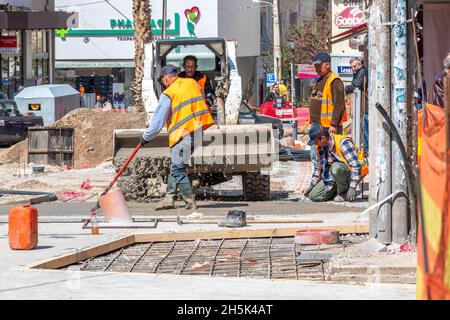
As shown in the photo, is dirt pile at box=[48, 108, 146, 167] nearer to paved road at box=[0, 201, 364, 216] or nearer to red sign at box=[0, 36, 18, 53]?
paved road at box=[0, 201, 364, 216]

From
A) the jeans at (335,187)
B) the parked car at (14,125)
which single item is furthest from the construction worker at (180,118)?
the parked car at (14,125)

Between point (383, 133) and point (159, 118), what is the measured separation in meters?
4.19

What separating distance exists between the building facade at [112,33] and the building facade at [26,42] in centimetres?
798

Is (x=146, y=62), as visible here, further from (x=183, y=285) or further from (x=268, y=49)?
(x=268, y=49)

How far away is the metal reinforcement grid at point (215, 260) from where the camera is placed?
10.0m

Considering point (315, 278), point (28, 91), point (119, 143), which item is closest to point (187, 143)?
point (119, 143)

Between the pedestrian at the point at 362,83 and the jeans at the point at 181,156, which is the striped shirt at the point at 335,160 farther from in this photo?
the pedestrian at the point at 362,83

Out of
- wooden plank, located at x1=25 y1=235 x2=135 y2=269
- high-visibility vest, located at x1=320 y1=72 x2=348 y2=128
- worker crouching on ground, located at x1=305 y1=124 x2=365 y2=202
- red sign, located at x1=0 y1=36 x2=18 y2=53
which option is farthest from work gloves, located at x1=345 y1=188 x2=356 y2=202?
red sign, located at x1=0 y1=36 x2=18 y2=53

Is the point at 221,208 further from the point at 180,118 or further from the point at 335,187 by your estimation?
the point at 335,187

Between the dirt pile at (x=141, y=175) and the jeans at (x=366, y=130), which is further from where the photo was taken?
the jeans at (x=366, y=130)

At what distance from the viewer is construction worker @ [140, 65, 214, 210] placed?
46.7ft

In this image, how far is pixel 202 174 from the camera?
16234 mm

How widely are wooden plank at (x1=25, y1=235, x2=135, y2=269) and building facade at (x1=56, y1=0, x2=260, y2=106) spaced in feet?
180

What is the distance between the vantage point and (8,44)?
49.8m
